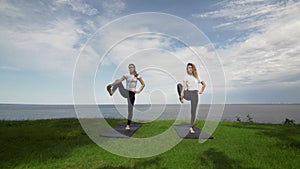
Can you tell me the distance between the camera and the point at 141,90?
8250 millimetres

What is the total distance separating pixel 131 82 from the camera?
8094 millimetres

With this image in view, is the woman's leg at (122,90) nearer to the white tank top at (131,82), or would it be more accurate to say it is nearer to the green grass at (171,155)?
the white tank top at (131,82)

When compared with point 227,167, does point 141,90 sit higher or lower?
higher

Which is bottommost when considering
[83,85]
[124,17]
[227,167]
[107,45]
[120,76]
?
[227,167]

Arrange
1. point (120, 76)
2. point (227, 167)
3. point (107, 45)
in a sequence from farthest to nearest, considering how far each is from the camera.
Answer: point (120, 76), point (107, 45), point (227, 167)

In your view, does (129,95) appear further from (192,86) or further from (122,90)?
(192,86)

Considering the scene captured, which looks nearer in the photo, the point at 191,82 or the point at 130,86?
the point at 130,86

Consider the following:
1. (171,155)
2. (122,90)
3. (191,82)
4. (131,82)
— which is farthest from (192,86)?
(171,155)

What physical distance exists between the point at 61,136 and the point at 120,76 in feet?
11.7

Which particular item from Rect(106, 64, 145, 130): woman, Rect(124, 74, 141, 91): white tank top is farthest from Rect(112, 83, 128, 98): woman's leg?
Rect(124, 74, 141, 91): white tank top

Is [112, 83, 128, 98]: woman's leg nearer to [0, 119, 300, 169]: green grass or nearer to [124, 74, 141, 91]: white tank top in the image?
[124, 74, 141, 91]: white tank top

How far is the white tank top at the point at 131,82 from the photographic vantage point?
7.97 meters

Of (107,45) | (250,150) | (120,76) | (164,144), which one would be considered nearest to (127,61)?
(120,76)

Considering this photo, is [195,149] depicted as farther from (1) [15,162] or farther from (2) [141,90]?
(1) [15,162]
